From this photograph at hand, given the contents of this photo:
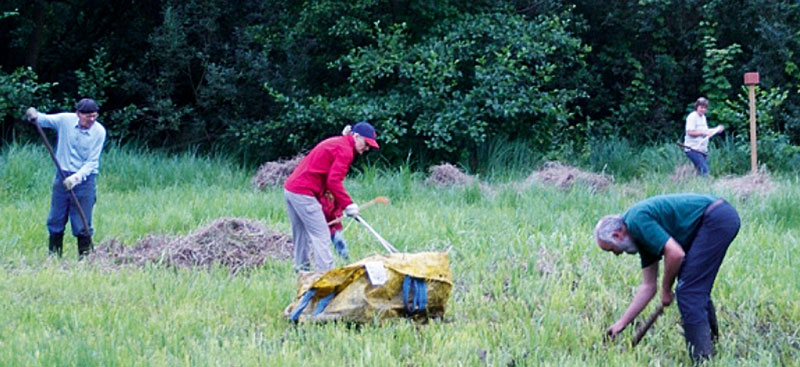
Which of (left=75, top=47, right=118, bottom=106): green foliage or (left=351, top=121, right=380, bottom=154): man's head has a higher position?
(left=75, top=47, right=118, bottom=106): green foliage

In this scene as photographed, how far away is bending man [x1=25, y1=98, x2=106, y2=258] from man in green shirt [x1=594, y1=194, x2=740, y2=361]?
571 cm

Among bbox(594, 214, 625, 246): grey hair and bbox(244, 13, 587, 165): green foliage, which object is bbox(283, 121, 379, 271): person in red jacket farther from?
bbox(244, 13, 587, 165): green foliage

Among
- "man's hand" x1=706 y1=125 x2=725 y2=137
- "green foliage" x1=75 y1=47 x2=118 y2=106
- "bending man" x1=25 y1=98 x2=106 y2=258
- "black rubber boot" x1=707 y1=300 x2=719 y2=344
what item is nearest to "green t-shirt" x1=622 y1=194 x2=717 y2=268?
"black rubber boot" x1=707 y1=300 x2=719 y2=344

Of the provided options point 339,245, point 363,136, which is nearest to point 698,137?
point 339,245

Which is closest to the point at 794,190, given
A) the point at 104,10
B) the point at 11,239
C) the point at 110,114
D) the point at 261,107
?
the point at 11,239

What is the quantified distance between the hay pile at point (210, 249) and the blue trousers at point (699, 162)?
8.47m

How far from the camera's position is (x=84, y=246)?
984 cm

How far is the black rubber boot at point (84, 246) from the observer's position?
978 cm

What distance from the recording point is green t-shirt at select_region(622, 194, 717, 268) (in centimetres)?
602

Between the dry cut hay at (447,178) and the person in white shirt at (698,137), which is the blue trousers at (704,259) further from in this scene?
the person in white shirt at (698,137)

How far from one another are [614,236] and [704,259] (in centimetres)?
65

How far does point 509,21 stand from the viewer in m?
19.2

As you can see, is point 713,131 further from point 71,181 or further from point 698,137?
point 71,181

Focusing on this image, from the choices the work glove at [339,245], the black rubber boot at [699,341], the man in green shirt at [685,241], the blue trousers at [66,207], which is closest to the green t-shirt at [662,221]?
the man in green shirt at [685,241]
